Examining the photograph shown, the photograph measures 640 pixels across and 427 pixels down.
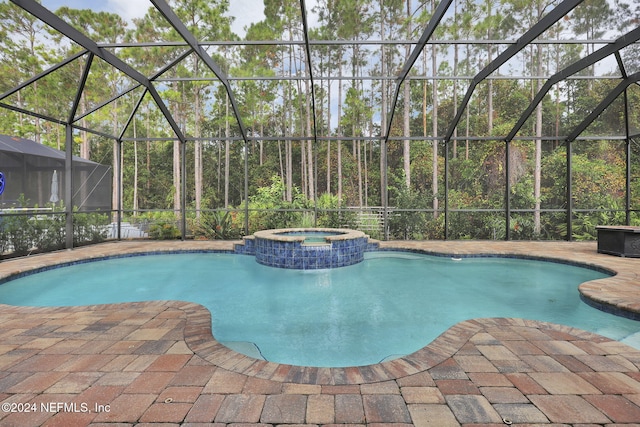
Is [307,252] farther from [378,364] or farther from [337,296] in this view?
[378,364]

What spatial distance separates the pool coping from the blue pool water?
219mm

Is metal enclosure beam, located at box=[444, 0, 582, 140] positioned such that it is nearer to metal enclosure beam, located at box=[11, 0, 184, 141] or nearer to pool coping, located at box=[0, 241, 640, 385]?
pool coping, located at box=[0, 241, 640, 385]

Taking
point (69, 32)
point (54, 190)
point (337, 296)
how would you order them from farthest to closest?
point (54, 190), point (69, 32), point (337, 296)

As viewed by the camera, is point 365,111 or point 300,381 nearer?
point 300,381

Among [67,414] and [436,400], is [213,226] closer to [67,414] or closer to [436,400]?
[67,414]

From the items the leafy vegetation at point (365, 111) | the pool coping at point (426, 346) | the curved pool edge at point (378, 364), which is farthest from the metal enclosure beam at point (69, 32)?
the curved pool edge at point (378, 364)

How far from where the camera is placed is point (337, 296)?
439 cm

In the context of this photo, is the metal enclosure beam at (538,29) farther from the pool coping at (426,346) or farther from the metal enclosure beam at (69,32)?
the metal enclosure beam at (69,32)

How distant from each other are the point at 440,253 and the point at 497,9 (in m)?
8.46

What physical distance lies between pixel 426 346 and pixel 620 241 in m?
6.10

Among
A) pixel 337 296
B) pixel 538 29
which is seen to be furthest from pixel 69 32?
pixel 538 29

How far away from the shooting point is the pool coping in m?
1.92

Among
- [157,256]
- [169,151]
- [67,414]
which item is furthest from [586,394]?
[169,151]

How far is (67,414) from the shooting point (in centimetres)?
153
